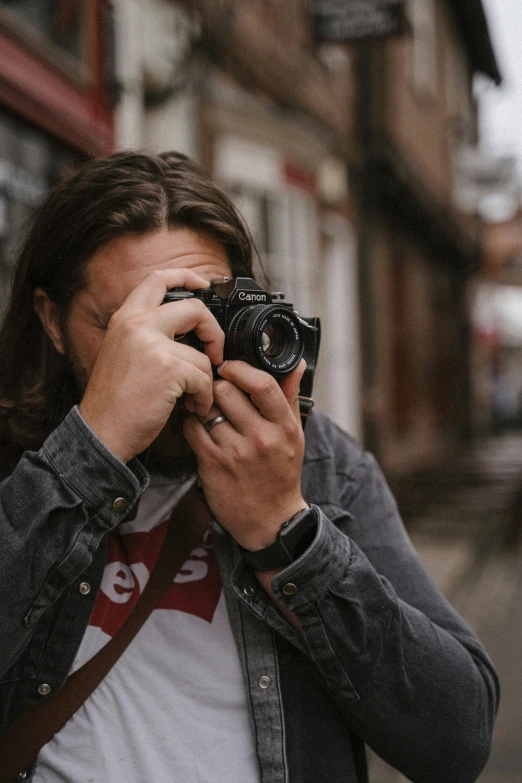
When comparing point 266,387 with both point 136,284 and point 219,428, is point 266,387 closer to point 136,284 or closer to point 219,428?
point 219,428

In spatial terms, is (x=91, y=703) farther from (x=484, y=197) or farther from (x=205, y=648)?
(x=484, y=197)

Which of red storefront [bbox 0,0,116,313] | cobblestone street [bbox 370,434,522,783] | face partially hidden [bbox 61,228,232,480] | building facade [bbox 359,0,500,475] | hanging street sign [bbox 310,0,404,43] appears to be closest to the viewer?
face partially hidden [bbox 61,228,232,480]

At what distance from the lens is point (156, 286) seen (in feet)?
3.89

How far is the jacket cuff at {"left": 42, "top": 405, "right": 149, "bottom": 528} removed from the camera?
1.09 m

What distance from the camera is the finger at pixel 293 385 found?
1213 millimetres

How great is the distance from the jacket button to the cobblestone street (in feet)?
8.38

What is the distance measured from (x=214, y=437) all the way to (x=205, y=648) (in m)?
0.31

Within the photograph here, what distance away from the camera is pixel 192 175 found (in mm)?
1512

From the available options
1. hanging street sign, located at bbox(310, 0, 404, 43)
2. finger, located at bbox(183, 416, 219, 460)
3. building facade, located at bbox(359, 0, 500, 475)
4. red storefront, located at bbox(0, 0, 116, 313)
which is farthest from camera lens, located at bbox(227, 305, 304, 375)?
building facade, located at bbox(359, 0, 500, 475)

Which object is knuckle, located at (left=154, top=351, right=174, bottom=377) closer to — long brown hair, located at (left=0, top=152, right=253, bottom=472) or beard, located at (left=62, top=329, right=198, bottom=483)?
beard, located at (left=62, top=329, right=198, bottom=483)

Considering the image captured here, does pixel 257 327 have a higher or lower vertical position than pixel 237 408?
higher

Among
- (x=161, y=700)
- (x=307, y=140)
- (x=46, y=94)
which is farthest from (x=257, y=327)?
(x=307, y=140)

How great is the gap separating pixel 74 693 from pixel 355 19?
16.8 ft

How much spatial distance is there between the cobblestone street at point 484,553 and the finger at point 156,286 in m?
2.62
